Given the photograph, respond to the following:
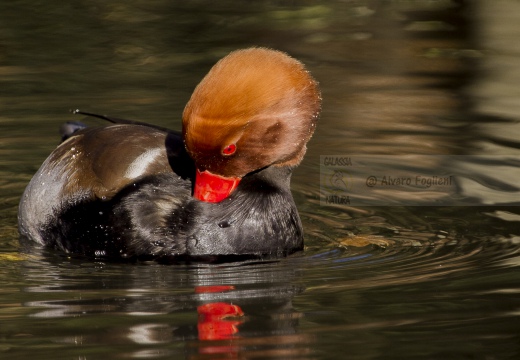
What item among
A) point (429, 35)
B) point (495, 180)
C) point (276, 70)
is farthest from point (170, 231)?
point (429, 35)

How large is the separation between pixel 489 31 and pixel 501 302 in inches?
244

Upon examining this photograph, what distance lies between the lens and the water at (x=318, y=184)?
5070 millimetres

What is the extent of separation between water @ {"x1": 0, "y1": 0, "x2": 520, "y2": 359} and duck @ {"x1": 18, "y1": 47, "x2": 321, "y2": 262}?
0.50ft

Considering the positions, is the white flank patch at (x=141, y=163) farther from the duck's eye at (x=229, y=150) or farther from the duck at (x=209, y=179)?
the duck's eye at (x=229, y=150)

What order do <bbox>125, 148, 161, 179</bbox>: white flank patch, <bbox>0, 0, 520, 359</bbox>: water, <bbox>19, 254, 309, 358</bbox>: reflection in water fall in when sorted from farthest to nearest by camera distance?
<bbox>125, 148, 161, 179</bbox>: white flank patch < <bbox>0, 0, 520, 359</bbox>: water < <bbox>19, 254, 309, 358</bbox>: reflection in water

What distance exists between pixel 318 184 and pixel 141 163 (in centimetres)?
184

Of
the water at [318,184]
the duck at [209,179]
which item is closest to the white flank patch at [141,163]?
the duck at [209,179]

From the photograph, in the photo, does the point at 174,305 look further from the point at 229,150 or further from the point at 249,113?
the point at 249,113

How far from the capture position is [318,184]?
8023 millimetres

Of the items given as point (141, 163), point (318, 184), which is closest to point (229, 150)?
point (141, 163)

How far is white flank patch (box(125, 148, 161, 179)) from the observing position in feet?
21.3

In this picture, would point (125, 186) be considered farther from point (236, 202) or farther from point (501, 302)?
point (501, 302)

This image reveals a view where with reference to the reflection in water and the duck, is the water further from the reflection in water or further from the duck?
the duck

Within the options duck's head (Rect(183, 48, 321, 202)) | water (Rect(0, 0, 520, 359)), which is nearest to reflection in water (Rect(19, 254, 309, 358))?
water (Rect(0, 0, 520, 359))
